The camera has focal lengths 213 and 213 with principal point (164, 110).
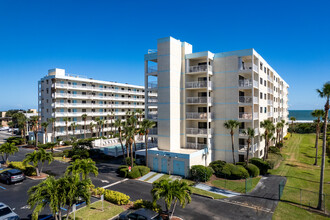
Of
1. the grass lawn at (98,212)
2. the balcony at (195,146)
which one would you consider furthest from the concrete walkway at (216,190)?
the grass lawn at (98,212)

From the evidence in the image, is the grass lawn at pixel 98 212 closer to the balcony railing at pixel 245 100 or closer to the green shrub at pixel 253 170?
the green shrub at pixel 253 170

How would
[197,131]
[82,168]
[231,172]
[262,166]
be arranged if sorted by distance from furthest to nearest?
1. [197,131]
2. [262,166]
3. [231,172]
4. [82,168]

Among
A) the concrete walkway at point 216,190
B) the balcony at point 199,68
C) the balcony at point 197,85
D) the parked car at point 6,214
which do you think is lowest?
the concrete walkway at point 216,190

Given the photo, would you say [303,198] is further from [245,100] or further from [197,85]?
[197,85]

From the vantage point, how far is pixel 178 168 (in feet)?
104

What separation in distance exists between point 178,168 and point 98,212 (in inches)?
577

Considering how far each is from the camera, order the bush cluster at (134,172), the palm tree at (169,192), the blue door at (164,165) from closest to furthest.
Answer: the palm tree at (169,192), the bush cluster at (134,172), the blue door at (164,165)

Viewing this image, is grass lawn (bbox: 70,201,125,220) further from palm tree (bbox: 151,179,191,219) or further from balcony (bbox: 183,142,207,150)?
balcony (bbox: 183,142,207,150)

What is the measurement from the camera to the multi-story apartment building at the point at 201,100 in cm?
3516

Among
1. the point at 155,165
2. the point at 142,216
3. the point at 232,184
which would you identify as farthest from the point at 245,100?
the point at 142,216

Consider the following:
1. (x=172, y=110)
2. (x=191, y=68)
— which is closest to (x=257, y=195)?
(x=172, y=110)

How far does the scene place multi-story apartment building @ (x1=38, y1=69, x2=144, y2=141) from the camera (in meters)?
62.2

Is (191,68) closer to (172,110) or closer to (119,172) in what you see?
(172,110)

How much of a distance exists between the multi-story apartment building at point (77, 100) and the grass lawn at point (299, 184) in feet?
167
